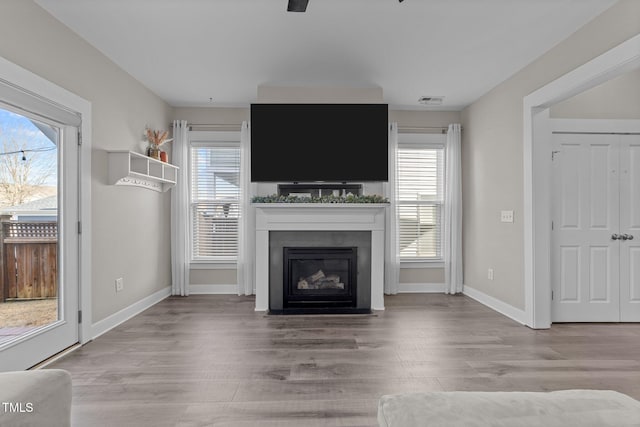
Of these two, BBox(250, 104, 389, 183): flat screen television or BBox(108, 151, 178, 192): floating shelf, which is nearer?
BBox(108, 151, 178, 192): floating shelf

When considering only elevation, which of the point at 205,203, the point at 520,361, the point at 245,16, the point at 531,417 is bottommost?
the point at 520,361

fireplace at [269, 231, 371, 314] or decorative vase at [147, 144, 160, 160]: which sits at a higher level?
decorative vase at [147, 144, 160, 160]

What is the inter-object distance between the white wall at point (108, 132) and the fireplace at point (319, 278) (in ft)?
5.70

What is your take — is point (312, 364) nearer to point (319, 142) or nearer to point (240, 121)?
point (319, 142)

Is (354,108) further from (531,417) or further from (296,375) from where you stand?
(531,417)

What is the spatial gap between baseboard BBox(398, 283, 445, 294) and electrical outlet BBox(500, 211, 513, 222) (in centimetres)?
154

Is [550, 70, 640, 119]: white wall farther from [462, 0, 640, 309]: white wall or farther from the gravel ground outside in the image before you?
the gravel ground outside

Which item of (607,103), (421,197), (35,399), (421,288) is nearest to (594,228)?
(607,103)

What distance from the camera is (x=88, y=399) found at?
2246mm

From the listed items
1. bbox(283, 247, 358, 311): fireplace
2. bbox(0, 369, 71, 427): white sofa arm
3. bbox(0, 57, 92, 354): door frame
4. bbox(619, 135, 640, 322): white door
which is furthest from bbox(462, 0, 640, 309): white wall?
bbox(0, 57, 92, 354): door frame

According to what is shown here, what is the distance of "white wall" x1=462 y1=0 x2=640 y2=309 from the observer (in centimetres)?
293

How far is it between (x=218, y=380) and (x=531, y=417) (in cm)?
205

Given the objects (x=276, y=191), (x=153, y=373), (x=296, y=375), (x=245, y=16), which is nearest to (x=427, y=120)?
(x=276, y=191)

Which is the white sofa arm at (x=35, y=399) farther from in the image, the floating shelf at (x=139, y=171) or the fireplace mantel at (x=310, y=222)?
the fireplace mantel at (x=310, y=222)
